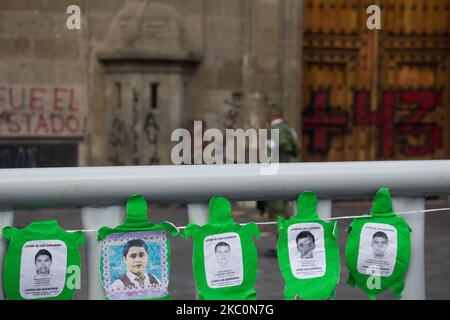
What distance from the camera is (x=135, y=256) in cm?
210

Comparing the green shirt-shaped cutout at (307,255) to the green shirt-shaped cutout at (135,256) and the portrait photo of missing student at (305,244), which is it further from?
the green shirt-shaped cutout at (135,256)

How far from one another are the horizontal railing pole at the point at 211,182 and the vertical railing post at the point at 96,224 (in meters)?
0.03

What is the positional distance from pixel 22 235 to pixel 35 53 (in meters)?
10.3

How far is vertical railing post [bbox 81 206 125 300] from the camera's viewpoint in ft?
6.80

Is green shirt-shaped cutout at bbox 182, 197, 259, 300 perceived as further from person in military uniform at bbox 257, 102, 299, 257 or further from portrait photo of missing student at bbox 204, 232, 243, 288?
person in military uniform at bbox 257, 102, 299, 257

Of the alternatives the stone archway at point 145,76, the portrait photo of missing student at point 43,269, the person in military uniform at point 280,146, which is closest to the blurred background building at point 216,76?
the stone archway at point 145,76

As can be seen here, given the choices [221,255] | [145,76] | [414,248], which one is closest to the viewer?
[221,255]

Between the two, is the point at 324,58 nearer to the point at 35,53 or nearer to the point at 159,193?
the point at 35,53

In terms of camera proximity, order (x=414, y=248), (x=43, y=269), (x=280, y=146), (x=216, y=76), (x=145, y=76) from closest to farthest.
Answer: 1. (x=43, y=269)
2. (x=414, y=248)
3. (x=280, y=146)
4. (x=145, y=76)
5. (x=216, y=76)

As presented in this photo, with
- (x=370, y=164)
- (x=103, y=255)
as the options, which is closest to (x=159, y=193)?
(x=103, y=255)

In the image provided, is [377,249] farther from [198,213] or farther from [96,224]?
[96,224]

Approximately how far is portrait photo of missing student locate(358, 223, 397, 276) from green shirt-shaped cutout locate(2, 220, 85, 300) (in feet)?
2.42

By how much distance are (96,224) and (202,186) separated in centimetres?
28

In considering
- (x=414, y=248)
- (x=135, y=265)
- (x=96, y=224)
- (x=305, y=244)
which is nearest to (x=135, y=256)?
(x=135, y=265)
